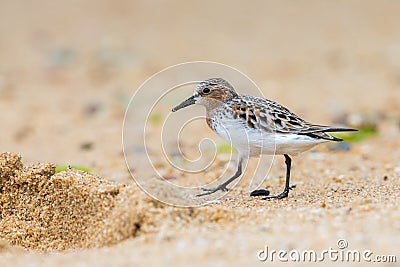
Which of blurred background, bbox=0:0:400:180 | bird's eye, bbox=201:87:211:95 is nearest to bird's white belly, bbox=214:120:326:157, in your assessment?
bird's eye, bbox=201:87:211:95

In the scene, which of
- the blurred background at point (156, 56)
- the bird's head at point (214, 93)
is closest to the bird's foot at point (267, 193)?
the bird's head at point (214, 93)

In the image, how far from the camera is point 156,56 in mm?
13383

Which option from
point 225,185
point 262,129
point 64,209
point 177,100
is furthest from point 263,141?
point 177,100

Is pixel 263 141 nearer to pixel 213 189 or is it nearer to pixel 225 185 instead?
pixel 225 185

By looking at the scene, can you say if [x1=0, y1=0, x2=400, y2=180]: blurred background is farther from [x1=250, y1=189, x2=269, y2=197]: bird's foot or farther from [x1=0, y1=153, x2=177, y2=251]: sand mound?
[x1=0, y1=153, x2=177, y2=251]: sand mound

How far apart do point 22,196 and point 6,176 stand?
0.64ft

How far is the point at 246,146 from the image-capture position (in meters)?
5.41

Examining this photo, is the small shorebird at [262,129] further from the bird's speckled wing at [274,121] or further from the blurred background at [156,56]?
the blurred background at [156,56]

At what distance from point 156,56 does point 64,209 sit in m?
8.73

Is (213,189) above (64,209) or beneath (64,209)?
above

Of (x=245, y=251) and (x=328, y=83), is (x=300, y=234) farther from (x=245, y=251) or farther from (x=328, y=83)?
(x=328, y=83)

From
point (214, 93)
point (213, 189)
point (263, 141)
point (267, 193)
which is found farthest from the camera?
point (213, 189)

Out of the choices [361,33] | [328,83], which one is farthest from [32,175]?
[361,33]

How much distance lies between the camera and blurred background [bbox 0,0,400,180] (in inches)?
400
